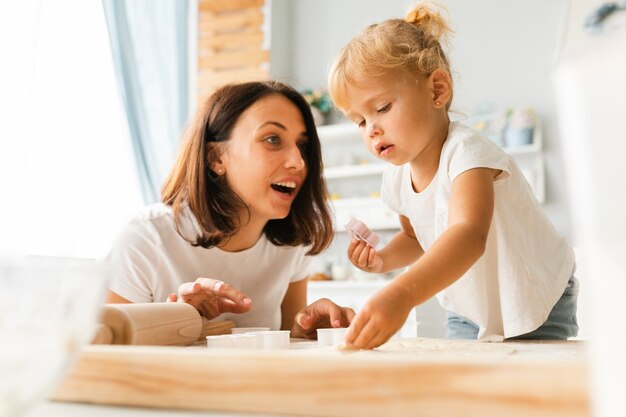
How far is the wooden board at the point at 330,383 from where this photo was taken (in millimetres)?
376

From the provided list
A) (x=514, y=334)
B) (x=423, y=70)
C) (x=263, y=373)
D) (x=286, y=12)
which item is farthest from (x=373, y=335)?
(x=286, y=12)

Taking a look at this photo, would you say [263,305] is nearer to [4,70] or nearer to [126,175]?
[4,70]

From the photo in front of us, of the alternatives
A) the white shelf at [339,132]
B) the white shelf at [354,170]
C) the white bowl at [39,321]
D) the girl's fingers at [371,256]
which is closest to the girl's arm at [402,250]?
the girl's fingers at [371,256]

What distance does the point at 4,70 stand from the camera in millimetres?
2244

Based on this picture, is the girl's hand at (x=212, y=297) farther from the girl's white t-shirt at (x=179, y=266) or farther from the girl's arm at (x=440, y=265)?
the girl's arm at (x=440, y=265)

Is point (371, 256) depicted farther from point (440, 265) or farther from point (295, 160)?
point (440, 265)

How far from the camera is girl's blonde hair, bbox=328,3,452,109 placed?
4.60ft

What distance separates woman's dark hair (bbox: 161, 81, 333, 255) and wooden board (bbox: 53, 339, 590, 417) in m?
1.03

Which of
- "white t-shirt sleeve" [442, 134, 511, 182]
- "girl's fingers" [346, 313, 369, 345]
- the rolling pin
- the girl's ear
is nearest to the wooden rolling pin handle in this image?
the rolling pin

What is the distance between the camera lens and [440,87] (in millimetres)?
1498

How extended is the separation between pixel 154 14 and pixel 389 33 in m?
2.68

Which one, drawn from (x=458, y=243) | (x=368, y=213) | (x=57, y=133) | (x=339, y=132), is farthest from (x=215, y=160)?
→ (x=339, y=132)

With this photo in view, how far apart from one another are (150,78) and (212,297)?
2710 millimetres

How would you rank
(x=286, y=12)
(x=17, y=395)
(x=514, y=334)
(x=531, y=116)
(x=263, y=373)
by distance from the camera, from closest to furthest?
1. (x=17, y=395)
2. (x=263, y=373)
3. (x=514, y=334)
4. (x=531, y=116)
5. (x=286, y=12)
